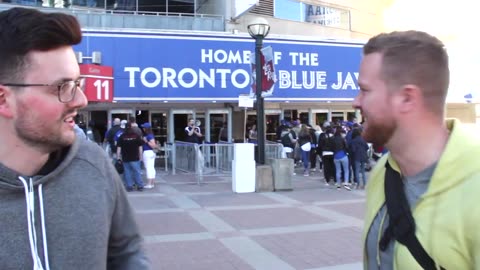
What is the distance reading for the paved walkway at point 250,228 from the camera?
6.27 metres

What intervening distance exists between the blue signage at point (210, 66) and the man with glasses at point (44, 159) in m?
16.7

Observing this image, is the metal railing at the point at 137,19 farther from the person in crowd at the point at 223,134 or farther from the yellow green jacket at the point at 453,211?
the yellow green jacket at the point at 453,211

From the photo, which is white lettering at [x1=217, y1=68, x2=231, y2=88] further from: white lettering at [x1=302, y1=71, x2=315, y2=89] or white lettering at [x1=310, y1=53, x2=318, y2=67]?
white lettering at [x1=310, y1=53, x2=318, y2=67]

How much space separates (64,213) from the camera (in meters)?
1.65

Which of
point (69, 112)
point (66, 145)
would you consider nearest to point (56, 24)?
point (69, 112)

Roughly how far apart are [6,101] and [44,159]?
9.4 inches

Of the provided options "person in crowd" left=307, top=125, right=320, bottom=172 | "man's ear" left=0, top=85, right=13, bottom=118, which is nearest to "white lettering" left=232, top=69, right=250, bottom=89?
"person in crowd" left=307, top=125, right=320, bottom=172

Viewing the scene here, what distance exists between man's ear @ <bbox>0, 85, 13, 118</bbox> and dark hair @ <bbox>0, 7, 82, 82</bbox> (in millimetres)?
37

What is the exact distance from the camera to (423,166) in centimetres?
193

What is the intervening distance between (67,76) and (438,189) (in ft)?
4.58

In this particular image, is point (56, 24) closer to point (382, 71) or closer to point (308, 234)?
point (382, 71)

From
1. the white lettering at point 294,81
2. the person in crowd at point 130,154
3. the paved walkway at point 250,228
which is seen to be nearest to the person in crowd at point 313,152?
the paved walkway at point 250,228

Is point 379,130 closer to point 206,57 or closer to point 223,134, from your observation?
point 206,57

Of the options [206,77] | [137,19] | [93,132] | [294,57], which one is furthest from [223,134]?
[137,19]
